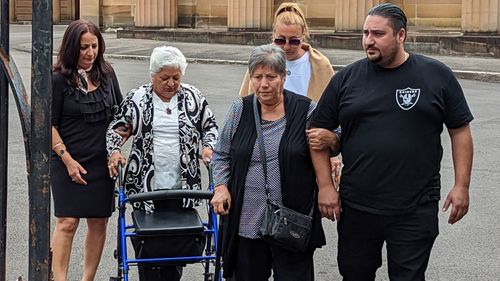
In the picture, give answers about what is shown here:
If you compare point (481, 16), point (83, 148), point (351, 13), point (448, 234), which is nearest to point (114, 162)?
point (83, 148)

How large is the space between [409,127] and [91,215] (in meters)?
2.26

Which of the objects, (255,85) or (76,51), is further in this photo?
(76,51)

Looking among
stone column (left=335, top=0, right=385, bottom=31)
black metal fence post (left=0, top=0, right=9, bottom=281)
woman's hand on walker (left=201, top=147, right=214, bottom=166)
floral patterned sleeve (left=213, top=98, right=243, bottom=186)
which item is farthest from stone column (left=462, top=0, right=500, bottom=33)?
black metal fence post (left=0, top=0, right=9, bottom=281)

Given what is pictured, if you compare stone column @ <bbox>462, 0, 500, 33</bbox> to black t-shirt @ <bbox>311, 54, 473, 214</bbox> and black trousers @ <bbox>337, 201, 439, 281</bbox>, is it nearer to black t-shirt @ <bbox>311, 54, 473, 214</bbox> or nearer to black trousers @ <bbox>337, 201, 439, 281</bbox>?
black t-shirt @ <bbox>311, 54, 473, 214</bbox>

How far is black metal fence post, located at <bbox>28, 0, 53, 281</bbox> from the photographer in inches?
103

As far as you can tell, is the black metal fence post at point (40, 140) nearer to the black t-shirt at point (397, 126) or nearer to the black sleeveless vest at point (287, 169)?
the black sleeveless vest at point (287, 169)

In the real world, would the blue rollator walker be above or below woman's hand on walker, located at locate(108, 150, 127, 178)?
below

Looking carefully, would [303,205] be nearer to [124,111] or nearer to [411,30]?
[124,111]

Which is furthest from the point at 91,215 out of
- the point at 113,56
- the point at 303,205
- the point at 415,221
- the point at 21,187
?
the point at 113,56

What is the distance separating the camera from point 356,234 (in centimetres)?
469

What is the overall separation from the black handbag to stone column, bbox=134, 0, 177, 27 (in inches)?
1232

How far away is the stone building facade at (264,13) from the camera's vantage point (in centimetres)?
2846

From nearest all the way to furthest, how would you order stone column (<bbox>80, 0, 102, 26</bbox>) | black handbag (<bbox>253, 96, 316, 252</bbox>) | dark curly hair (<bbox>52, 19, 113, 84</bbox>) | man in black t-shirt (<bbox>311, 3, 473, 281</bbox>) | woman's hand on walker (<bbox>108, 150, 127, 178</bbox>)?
man in black t-shirt (<bbox>311, 3, 473, 281</bbox>) → black handbag (<bbox>253, 96, 316, 252</bbox>) → woman's hand on walker (<bbox>108, 150, 127, 178</bbox>) → dark curly hair (<bbox>52, 19, 113, 84</bbox>) → stone column (<bbox>80, 0, 102, 26</bbox>)

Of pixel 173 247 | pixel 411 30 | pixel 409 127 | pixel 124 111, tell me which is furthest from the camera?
pixel 411 30
